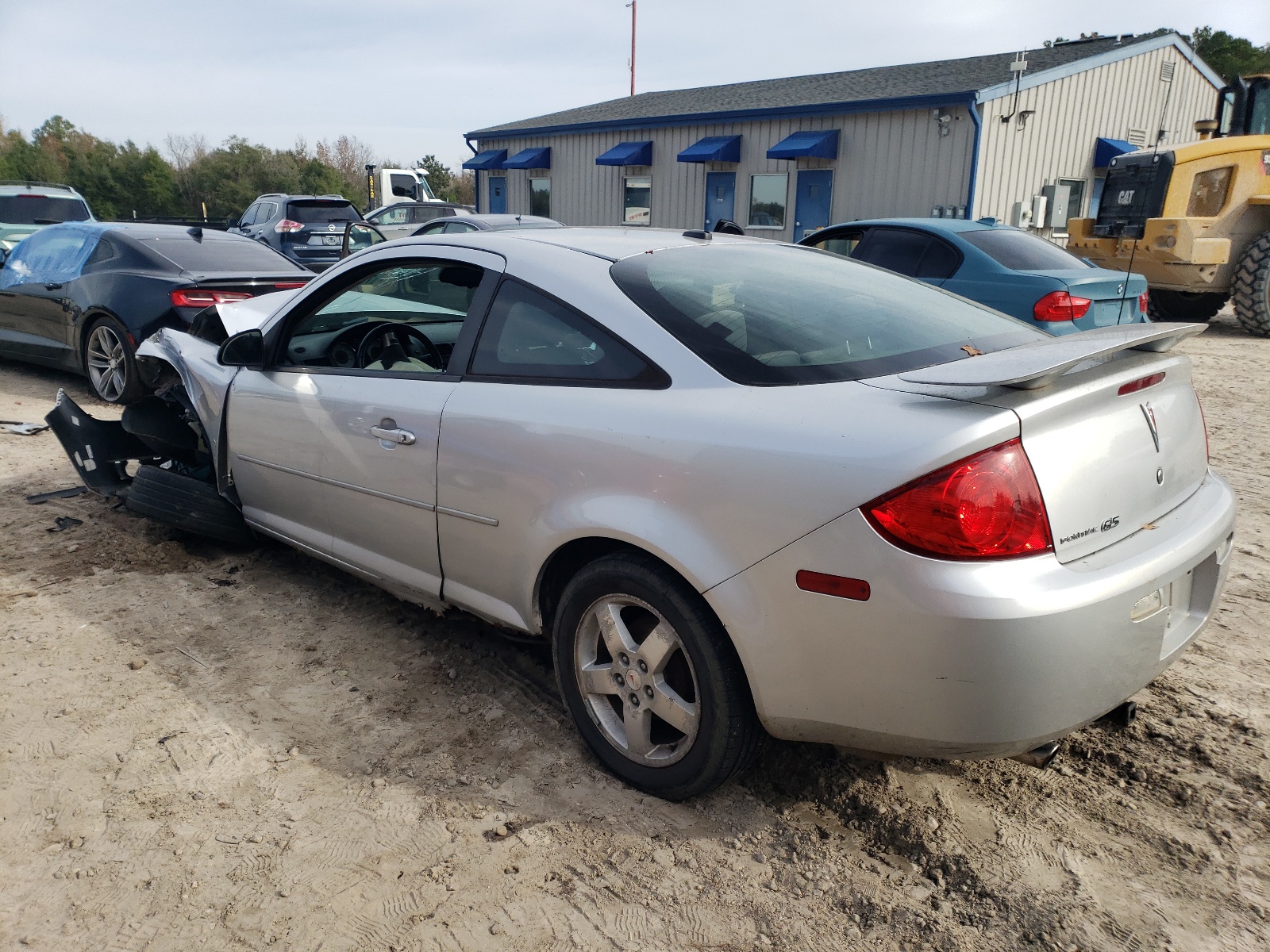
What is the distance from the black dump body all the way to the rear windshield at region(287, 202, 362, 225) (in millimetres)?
12619

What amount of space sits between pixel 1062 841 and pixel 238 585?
134 inches

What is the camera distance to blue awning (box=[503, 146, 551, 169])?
22703mm

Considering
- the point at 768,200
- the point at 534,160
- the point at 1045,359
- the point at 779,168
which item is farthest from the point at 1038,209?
the point at 1045,359

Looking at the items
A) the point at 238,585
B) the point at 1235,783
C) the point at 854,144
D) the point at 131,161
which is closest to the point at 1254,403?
the point at 1235,783

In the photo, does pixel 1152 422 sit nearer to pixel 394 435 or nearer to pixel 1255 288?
pixel 394 435

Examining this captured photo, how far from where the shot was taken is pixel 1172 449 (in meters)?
2.49

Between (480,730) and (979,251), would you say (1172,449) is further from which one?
(979,251)

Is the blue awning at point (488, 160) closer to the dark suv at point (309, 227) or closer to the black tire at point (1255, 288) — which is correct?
the dark suv at point (309, 227)

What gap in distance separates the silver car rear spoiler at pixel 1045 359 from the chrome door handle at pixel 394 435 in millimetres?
1584

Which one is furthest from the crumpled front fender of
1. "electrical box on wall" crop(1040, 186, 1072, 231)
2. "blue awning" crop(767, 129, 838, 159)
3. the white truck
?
the white truck

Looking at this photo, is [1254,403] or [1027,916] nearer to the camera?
[1027,916]

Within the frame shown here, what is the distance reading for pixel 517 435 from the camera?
2.72m

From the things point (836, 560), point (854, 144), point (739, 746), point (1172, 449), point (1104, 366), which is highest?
point (854, 144)

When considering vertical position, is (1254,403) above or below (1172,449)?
below
